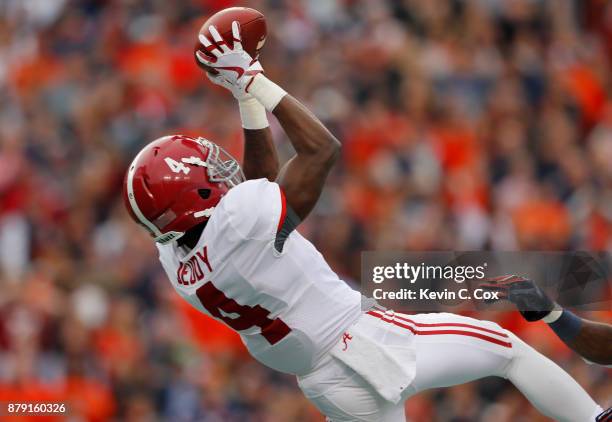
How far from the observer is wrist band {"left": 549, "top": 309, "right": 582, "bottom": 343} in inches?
187

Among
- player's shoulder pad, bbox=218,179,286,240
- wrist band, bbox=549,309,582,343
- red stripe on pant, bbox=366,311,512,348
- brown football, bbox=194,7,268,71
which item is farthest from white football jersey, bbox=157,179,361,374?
wrist band, bbox=549,309,582,343

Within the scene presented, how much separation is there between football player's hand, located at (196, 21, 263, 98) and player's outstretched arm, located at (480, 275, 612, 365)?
4.27 feet

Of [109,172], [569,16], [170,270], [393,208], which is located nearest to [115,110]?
[109,172]

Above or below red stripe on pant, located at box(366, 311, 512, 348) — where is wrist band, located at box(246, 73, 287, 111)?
above

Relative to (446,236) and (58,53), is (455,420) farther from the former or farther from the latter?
(58,53)

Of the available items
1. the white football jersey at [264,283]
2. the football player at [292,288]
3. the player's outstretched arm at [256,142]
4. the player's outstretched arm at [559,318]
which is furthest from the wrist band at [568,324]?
the player's outstretched arm at [256,142]

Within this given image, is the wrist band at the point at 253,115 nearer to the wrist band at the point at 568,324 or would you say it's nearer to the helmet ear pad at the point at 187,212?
the helmet ear pad at the point at 187,212

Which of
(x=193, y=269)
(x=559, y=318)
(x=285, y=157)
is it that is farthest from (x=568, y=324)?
(x=285, y=157)

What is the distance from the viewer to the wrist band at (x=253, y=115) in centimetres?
502

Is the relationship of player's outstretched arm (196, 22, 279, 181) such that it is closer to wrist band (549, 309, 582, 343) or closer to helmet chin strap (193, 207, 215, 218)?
helmet chin strap (193, 207, 215, 218)

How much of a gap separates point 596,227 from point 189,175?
509cm

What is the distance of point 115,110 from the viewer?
10672 millimetres

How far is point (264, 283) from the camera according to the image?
4.50m

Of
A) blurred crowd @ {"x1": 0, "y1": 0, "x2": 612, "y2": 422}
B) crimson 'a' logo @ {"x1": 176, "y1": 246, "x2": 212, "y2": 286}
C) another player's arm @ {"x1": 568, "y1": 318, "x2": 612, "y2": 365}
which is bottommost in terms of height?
blurred crowd @ {"x1": 0, "y1": 0, "x2": 612, "y2": 422}
